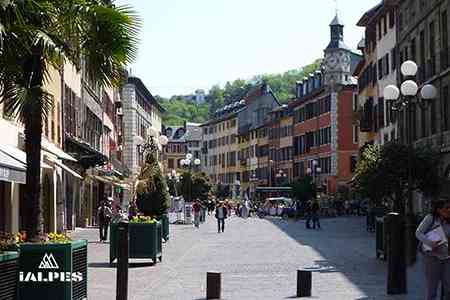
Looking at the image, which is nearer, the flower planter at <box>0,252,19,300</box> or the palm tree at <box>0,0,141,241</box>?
the flower planter at <box>0,252,19,300</box>

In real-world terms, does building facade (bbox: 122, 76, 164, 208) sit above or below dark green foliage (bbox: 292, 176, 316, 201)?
above

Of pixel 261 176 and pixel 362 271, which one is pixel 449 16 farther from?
pixel 261 176

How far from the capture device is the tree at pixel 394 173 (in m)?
30.5

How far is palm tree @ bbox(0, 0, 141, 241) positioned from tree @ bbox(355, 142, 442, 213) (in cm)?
1827

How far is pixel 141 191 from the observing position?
35.9 m

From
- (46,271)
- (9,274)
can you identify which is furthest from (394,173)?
(9,274)

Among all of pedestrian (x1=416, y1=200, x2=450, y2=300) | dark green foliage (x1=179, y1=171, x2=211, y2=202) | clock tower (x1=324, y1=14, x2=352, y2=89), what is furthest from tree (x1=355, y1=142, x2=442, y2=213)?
clock tower (x1=324, y1=14, x2=352, y2=89)

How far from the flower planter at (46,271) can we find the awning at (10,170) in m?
7.47

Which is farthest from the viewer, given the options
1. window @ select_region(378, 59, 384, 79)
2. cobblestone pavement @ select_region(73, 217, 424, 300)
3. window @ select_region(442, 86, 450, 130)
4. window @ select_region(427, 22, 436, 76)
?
window @ select_region(378, 59, 384, 79)

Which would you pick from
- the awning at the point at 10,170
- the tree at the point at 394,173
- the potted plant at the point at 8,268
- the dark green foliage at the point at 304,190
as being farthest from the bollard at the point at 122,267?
the dark green foliage at the point at 304,190

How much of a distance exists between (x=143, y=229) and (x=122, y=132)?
2570 inches

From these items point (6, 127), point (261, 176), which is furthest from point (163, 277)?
point (261, 176)

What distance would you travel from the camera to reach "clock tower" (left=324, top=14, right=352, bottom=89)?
97438 mm

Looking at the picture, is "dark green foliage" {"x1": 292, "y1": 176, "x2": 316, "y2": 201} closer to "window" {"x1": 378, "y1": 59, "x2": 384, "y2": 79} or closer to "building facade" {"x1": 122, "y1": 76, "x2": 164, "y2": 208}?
"window" {"x1": 378, "y1": 59, "x2": 384, "y2": 79}
